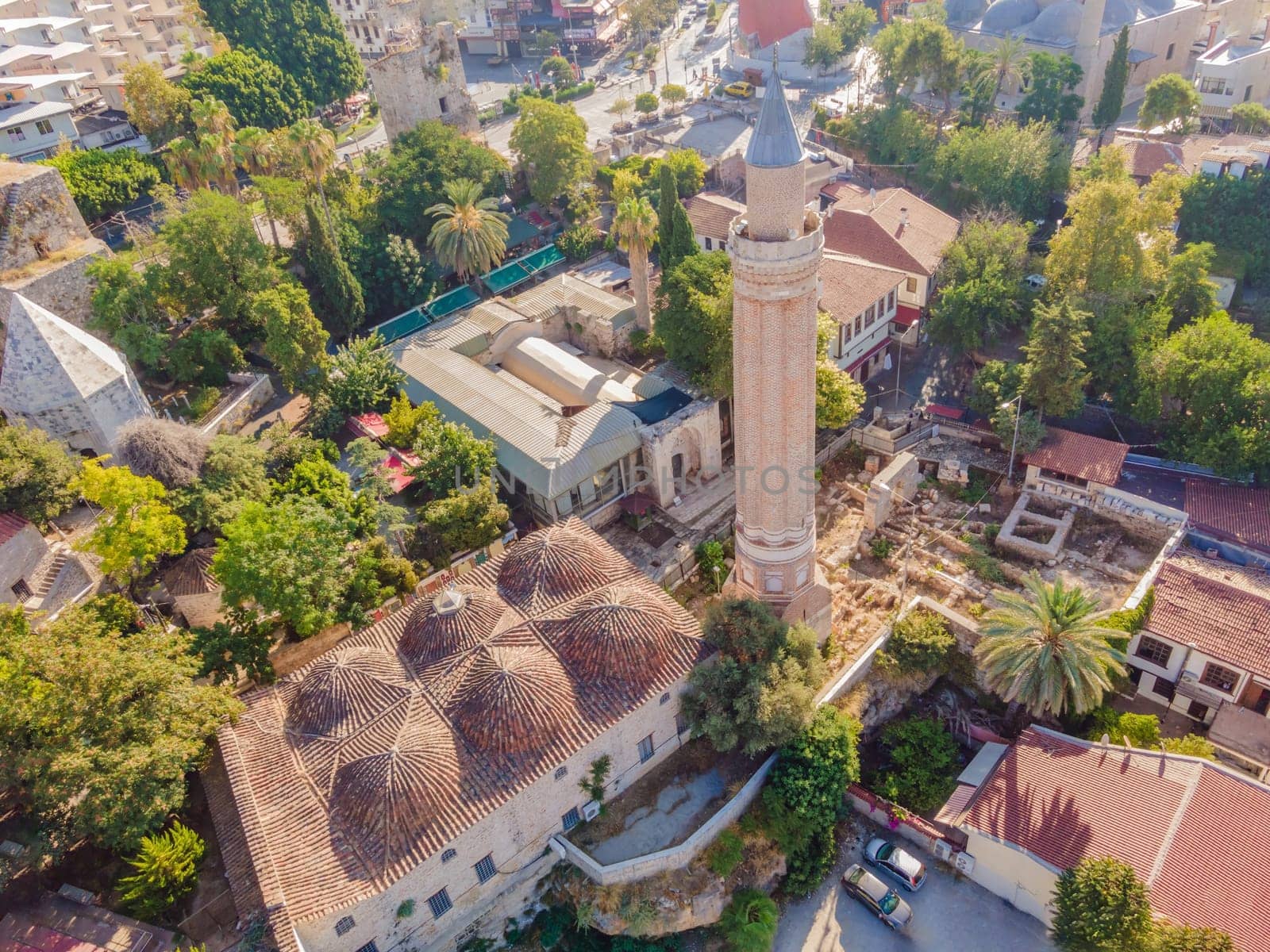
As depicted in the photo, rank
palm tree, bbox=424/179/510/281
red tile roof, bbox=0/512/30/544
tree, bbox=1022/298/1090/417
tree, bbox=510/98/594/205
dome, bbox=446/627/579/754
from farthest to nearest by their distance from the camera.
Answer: tree, bbox=510/98/594/205 → palm tree, bbox=424/179/510/281 → tree, bbox=1022/298/1090/417 → red tile roof, bbox=0/512/30/544 → dome, bbox=446/627/579/754

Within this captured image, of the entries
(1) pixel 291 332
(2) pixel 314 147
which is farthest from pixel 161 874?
(2) pixel 314 147

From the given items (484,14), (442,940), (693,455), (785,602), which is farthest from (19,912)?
(484,14)

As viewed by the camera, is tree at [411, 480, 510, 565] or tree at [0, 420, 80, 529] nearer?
tree at [0, 420, 80, 529]

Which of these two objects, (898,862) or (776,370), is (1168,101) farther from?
(898,862)

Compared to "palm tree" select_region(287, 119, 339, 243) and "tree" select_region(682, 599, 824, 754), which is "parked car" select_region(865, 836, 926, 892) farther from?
"palm tree" select_region(287, 119, 339, 243)

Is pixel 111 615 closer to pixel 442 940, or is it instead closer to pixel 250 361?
pixel 442 940

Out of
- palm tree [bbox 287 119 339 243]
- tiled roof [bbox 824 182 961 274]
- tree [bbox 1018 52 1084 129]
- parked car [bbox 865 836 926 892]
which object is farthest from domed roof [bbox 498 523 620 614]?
tree [bbox 1018 52 1084 129]
